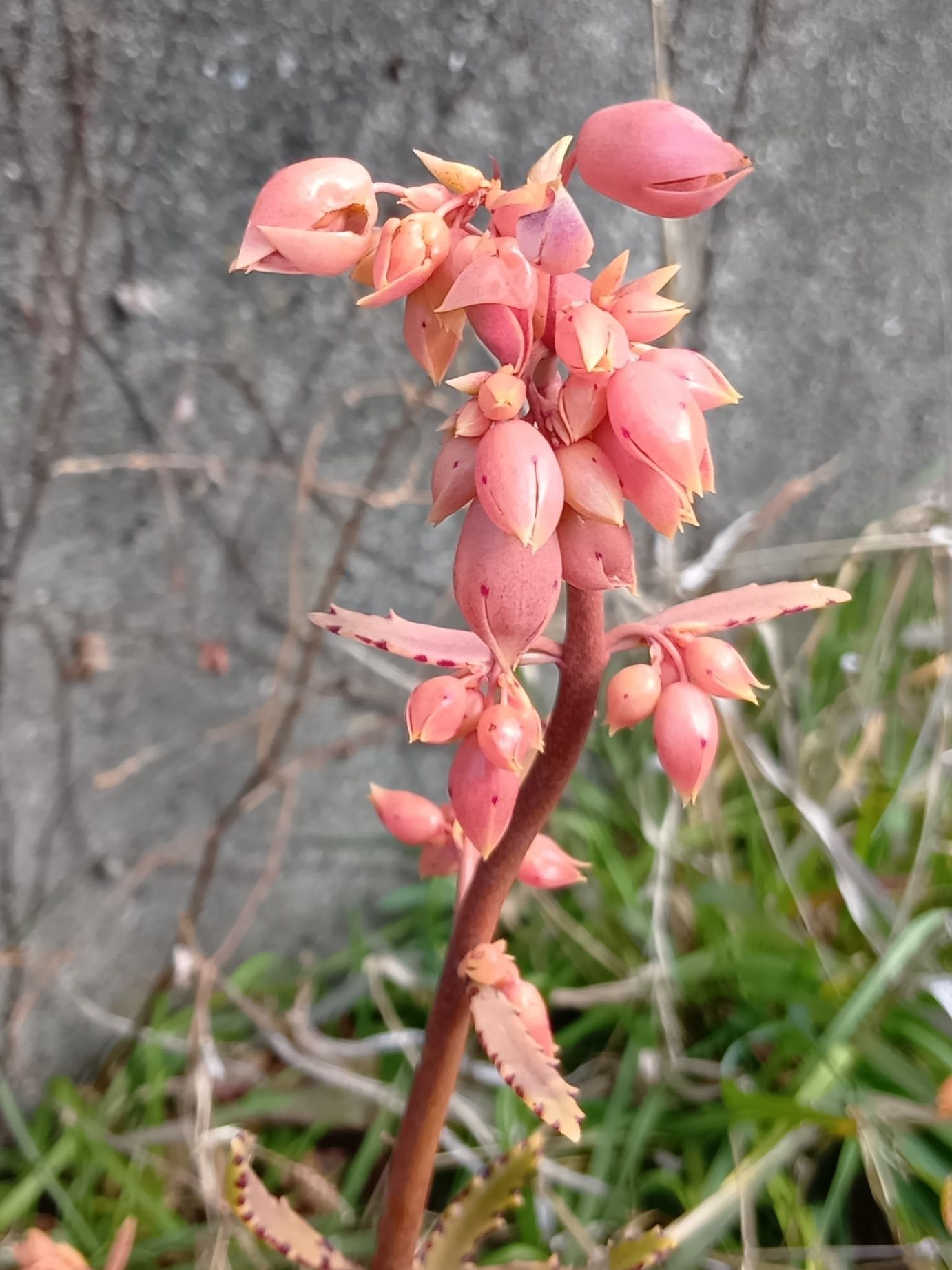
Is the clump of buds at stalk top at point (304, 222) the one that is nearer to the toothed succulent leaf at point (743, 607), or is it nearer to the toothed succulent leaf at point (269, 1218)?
the toothed succulent leaf at point (743, 607)

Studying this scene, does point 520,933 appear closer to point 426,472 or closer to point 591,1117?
point 591,1117

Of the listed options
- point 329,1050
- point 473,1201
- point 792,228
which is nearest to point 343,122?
point 792,228

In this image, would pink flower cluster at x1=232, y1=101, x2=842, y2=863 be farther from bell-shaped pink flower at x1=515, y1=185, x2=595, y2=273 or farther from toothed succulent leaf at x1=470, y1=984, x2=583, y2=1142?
toothed succulent leaf at x1=470, y1=984, x2=583, y2=1142

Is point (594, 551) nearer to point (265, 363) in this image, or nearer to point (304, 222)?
point (304, 222)

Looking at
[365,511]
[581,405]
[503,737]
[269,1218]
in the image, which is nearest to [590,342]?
[581,405]

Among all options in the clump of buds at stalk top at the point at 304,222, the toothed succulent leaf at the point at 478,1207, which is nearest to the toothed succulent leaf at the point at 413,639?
the clump of buds at stalk top at the point at 304,222

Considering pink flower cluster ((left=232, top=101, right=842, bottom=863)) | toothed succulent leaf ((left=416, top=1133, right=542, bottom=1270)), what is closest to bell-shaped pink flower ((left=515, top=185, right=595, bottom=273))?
pink flower cluster ((left=232, top=101, right=842, bottom=863))
